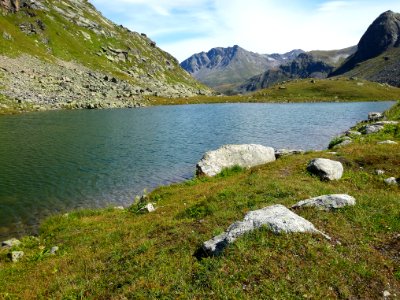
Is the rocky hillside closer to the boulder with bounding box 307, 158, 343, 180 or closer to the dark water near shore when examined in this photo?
the dark water near shore

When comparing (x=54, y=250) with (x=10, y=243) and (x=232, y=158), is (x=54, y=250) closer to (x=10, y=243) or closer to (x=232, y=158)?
(x=10, y=243)

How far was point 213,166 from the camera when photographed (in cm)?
3553

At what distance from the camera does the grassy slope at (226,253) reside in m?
11.7

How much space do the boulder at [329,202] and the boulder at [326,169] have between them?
22.1 feet

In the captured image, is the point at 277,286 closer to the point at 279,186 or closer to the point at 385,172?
the point at 279,186

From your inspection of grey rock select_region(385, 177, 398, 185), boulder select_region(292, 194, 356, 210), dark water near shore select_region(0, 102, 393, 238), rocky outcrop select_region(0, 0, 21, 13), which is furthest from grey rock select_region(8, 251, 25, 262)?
rocky outcrop select_region(0, 0, 21, 13)

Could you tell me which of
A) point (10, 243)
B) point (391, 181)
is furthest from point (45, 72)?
point (391, 181)

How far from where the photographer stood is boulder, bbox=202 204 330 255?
13.9 meters

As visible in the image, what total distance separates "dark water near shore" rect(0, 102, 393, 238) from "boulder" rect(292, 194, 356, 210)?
19138 millimetres

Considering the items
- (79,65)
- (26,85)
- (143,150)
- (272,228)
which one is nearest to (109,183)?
(143,150)

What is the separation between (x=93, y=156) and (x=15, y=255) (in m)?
32.0

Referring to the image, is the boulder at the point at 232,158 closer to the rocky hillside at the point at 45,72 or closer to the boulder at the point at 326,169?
the boulder at the point at 326,169

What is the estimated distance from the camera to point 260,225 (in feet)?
47.2

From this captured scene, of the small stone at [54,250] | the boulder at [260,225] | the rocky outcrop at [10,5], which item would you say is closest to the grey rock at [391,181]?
the boulder at [260,225]
